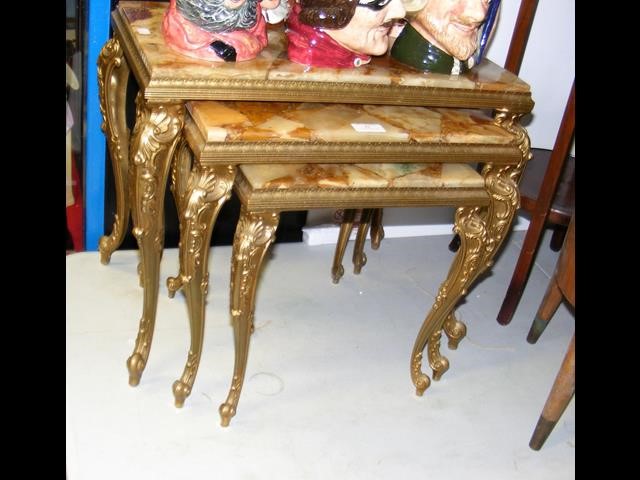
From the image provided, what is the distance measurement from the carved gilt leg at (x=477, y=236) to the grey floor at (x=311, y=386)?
217mm

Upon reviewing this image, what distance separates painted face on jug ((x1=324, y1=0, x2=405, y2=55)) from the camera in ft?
4.83

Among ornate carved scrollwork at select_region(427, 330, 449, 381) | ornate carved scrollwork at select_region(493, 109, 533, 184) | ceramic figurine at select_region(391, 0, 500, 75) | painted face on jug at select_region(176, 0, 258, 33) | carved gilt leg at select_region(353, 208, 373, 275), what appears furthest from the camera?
carved gilt leg at select_region(353, 208, 373, 275)

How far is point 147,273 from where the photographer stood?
1716mm

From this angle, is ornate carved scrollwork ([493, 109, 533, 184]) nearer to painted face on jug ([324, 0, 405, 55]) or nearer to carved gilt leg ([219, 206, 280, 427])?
painted face on jug ([324, 0, 405, 55])

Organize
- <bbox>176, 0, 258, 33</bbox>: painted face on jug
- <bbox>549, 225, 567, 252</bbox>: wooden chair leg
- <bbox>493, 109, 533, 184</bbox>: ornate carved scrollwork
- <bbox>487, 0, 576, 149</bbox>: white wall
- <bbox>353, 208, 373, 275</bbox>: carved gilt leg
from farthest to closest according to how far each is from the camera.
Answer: <bbox>549, 225, 567, 252</bbox>: wooden chair leg → <bbox>487, 0, 576, 149</bbox>: white wall → <bbox>353, 208, 373, 275</bbox>: carved gilt leg → <bbox>493, 109, 533, 184</bbox>: ornate carved scrollwork → <bbox>176, 0, 258, 33</bbox>: painted face on jug

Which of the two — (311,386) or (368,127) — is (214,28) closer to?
(368,127)

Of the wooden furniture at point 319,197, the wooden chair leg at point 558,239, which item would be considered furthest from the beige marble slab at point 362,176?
the wooden chair leg at point 558,239

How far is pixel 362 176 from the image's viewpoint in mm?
1580

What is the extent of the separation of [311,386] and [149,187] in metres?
0.64

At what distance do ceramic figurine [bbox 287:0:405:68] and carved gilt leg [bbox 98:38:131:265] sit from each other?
0.45m

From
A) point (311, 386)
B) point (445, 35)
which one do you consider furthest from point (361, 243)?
point (445, 35)

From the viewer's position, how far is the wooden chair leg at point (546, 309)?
6.90ft

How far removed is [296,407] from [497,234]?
0.59 m

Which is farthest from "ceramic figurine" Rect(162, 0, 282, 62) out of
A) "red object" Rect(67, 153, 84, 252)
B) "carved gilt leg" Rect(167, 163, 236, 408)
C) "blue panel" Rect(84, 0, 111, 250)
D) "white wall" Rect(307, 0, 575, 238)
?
"white wall" Rect(307, 0, 575, 238)
